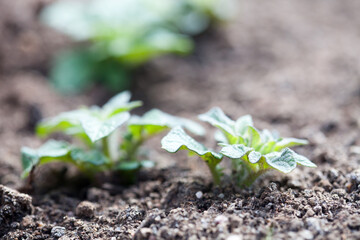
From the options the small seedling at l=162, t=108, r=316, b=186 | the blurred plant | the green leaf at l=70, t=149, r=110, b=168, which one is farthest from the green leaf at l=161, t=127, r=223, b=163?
the blurred plant

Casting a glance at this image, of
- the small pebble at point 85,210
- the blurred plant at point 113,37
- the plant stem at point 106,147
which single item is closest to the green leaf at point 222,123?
the plant stem at point 106,147

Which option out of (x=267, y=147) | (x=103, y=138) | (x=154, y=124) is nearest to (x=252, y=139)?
(x=267, y=147)

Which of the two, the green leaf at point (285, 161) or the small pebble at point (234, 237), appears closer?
the small pebble at point (234, 237)

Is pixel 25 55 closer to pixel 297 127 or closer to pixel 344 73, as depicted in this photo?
pixel 297 127

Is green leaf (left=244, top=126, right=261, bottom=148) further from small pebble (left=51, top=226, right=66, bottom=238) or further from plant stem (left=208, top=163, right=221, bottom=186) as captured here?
small pebble (left=51, top=226, right=66, bottom=238)

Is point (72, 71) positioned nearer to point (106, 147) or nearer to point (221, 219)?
point (106, 147)

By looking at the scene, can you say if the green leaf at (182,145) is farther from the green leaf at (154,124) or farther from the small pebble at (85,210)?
the small pebble at (85,210)
